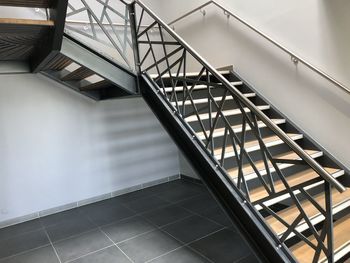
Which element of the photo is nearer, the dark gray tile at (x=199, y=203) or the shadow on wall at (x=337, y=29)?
the shadow on wall at (x=337, y=29)

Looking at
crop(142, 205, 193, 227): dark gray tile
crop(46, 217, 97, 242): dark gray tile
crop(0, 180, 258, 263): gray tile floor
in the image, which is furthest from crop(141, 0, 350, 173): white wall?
crop(46, 217, 97, 242): dark gray tile

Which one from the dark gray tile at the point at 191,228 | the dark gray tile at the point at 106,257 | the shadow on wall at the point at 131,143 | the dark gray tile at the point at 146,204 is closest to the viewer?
the dark gray tile at the point at 106,257

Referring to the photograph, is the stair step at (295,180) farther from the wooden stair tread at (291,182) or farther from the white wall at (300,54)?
the white wall at (300,54)

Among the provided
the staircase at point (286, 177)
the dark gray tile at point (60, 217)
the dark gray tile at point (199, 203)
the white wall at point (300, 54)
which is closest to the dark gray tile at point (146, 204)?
the dark gray tile at point (199, 203)

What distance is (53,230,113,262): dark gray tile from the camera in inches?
106

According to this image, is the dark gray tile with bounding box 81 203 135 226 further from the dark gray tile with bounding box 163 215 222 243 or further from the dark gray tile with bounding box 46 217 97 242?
the dark gray tile with bounding box 163 215 222 243

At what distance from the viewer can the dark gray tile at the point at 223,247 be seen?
246 cm

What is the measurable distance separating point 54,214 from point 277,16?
3700mm

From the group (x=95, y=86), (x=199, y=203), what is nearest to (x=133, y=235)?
(x=199, y=203)

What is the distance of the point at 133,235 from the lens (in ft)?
9.78

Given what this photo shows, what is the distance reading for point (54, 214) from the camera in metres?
3.74

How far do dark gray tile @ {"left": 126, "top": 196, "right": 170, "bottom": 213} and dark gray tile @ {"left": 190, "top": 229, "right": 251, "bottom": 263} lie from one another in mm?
1110

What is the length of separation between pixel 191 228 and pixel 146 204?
101 centimetres

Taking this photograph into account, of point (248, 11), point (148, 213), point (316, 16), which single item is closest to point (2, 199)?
point (148, 213)
